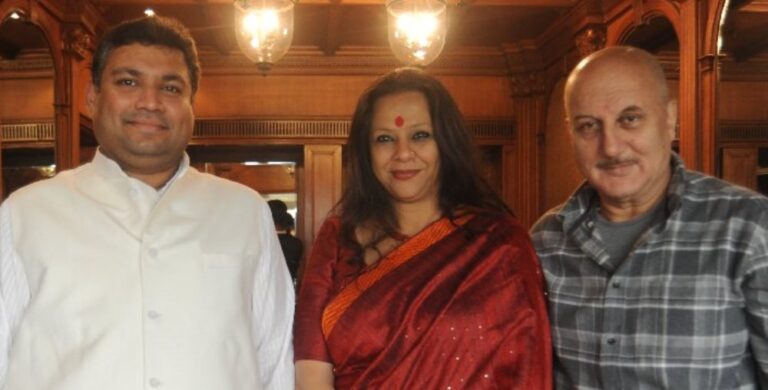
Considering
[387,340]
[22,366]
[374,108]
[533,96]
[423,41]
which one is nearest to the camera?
[22,366]

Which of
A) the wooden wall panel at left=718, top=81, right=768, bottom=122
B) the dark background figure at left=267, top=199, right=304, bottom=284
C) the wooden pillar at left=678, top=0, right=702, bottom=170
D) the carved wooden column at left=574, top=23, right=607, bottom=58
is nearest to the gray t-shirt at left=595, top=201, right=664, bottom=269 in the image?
the wooden wall panel at left=718, top=81, right=768, bottom=122

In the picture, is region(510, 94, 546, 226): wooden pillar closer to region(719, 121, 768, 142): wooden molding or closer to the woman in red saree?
Result: region(719, 121, 768, 142): wooden molding

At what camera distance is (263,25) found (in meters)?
3.44

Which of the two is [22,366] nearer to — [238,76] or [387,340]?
[387,340]

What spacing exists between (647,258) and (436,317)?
505 millimetres

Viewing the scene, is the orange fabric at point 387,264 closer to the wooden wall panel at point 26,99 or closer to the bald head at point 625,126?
the bald head at point 625,126

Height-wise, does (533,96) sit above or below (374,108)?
above

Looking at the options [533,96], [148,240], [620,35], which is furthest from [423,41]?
Answer: [533,96]

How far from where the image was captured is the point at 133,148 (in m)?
1.62

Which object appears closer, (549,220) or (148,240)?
(148,240)

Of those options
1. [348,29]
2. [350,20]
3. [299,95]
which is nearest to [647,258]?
[350,20]

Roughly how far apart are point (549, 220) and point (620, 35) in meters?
2.91

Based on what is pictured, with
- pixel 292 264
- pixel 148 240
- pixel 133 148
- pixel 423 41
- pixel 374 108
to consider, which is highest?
pixel 423 41

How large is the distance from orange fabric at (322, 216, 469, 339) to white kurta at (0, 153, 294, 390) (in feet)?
0.66
